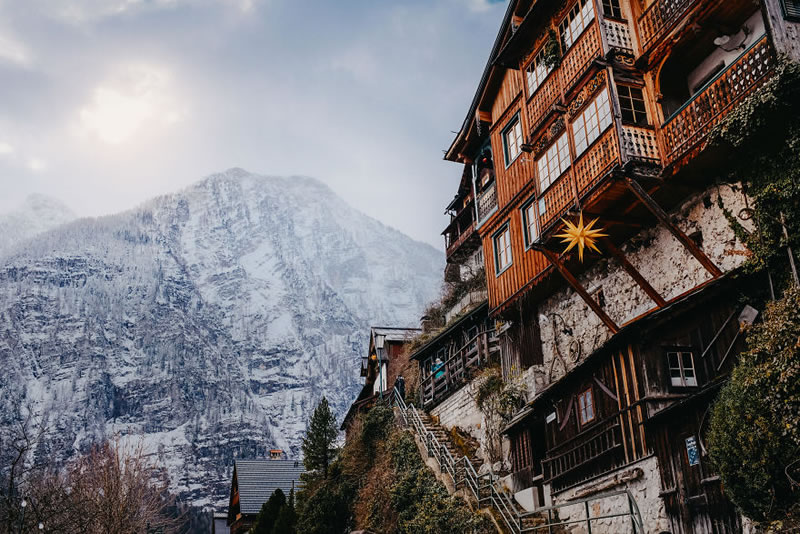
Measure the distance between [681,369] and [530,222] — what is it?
9.03m

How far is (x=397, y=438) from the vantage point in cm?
2723

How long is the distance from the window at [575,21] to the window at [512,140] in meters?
3.67

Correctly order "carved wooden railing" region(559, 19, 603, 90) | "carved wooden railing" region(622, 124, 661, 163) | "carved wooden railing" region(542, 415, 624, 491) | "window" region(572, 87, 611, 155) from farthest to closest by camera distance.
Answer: "carved wooden railing" region(559, 19, 603, 90) < "window" region(572, 87, 611, 155) < "carved wooden railing" region(622, 124, 661, 163) < "carved wooden railing" region(542, 415, 624, 491)

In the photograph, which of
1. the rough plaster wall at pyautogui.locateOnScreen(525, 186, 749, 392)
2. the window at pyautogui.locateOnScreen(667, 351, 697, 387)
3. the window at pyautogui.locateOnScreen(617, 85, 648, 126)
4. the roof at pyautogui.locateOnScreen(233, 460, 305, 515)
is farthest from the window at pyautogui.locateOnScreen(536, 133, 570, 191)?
the roof at pyautogui.locateOnScreen(233, 460, 305, 515)

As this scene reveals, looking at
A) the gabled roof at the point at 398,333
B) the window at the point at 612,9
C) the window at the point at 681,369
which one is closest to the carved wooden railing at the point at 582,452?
the window at the point at 681,369

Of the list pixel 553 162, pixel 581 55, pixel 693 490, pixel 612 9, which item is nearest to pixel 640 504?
pixel 693 490

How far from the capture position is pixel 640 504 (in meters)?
14.9

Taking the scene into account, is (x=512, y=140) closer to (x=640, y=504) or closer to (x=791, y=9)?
(x=791, y=9)

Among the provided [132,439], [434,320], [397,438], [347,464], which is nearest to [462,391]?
[397,438]

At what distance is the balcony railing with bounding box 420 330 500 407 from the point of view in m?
26.5

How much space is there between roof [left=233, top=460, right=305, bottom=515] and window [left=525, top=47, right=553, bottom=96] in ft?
100

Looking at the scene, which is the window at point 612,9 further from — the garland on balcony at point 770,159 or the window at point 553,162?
the garland on balcony at point 770,159

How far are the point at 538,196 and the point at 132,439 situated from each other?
16151 centimetres

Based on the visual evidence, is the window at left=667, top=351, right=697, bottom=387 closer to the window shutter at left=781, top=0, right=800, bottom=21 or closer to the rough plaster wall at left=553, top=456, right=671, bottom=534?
the rough plaster wall at left=553, top=456, right=671, bottom=534
